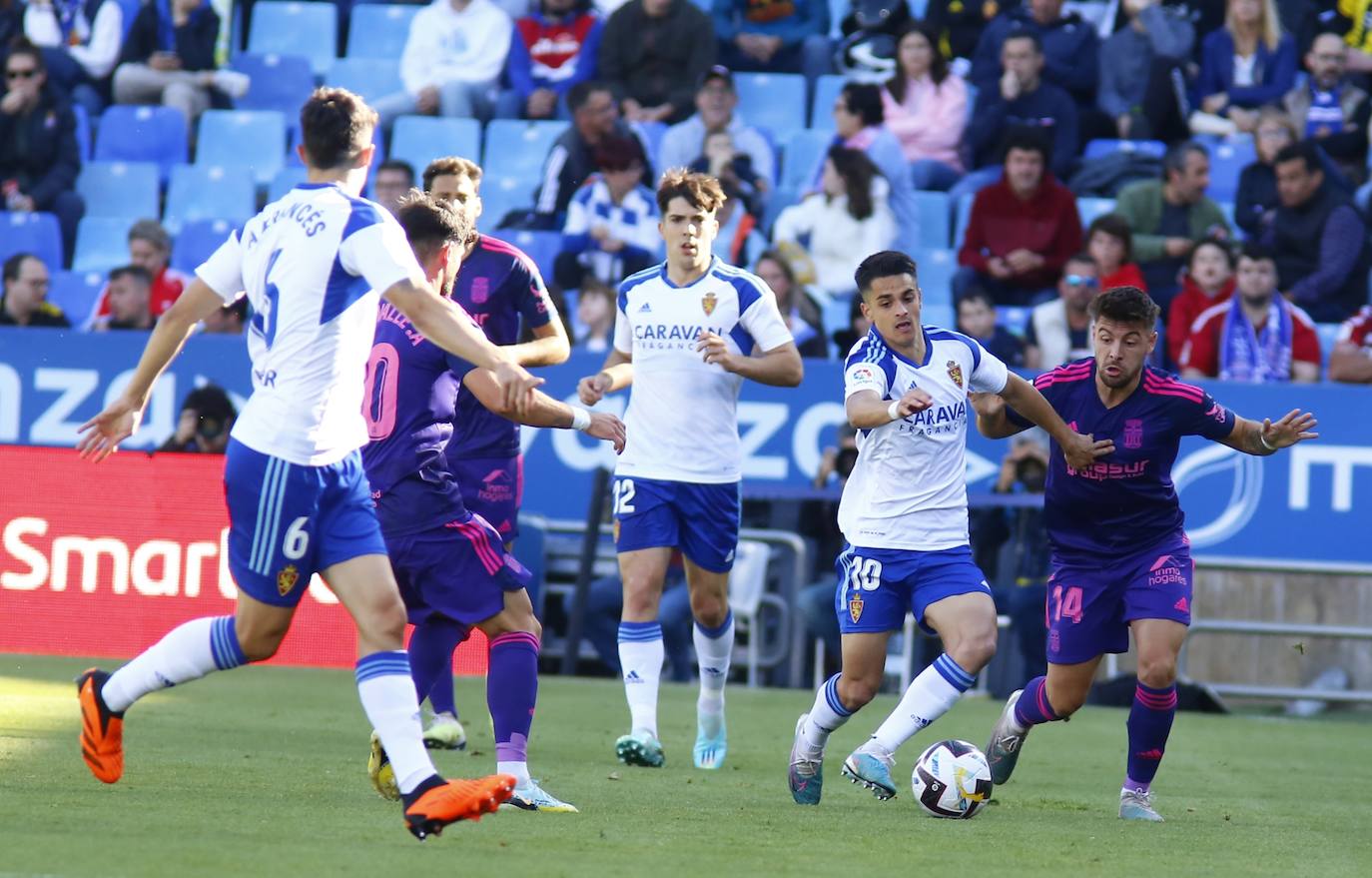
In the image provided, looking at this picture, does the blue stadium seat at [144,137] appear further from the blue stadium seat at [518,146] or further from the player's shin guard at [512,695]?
the player's shin guard at [512,695]

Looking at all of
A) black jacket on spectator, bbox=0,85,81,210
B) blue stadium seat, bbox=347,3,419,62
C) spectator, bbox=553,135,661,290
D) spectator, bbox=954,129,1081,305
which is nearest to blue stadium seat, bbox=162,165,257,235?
black jacket on spectator, bbox=0,85,81,210

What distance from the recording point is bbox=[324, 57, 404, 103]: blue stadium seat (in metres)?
18.1

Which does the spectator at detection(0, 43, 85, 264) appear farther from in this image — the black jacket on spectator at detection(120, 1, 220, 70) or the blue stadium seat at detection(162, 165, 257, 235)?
the black jacket on spectator at detection(120, 1, 220, 70)

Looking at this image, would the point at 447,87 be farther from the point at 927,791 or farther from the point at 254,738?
the point at 927,791

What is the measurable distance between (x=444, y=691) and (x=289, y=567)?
3.20 meters

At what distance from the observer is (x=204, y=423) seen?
43.3 ft

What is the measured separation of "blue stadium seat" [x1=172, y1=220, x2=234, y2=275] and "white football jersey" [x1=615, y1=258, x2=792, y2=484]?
8.13m

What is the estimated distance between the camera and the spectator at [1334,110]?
1619cm

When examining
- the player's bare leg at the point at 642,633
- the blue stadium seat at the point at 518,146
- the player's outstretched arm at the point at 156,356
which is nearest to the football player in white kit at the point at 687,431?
the player's bare leg at the point at 642,633

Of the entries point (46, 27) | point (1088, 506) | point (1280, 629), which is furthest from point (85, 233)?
point (1088, 506)

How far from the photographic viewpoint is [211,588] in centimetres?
1250

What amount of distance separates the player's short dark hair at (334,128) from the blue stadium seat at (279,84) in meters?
12.9

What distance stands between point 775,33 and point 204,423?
6976mm

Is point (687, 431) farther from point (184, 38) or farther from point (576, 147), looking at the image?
point (184, 38)
